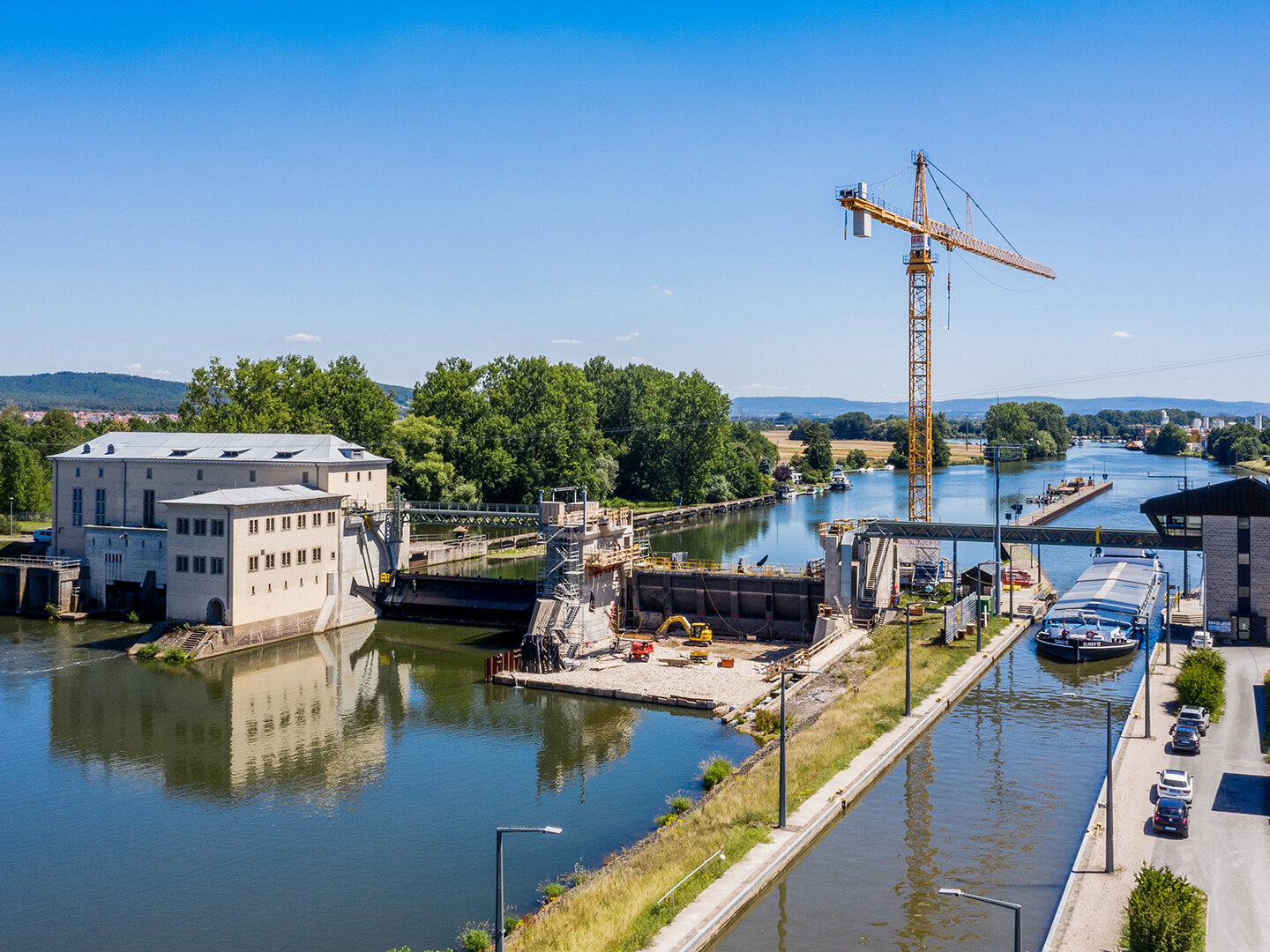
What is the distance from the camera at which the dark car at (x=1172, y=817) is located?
26547 millimetres

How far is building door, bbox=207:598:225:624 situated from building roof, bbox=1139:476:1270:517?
48.3m

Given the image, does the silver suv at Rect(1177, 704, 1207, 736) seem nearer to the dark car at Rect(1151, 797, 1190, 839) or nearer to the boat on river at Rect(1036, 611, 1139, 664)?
the dark car at Rect(1151, 797, 1190, 839)

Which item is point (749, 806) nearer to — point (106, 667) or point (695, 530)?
point (106, 667)

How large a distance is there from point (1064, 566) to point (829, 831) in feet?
204

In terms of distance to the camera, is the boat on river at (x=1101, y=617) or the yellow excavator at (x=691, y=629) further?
the yellow excavator at (x=691, y=629)

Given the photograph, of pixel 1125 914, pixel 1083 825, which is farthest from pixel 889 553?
pixel 1125 914

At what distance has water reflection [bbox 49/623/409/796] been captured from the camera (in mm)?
37406

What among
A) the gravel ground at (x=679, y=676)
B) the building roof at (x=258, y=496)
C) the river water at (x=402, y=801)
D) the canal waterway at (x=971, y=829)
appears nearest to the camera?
the canal waterway at (x=971, y=829)

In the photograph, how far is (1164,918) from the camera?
19984 mm

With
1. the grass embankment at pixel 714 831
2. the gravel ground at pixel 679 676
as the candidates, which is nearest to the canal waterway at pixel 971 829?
the grass embankment at pixel 714 831

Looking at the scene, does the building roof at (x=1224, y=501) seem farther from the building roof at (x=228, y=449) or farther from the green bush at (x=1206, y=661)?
the building roof at (x=228, y=449)

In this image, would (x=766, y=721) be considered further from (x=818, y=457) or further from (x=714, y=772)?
(x=818, y=457)

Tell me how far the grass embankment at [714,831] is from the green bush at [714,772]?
69 centimetres

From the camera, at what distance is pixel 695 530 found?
11088 cm
